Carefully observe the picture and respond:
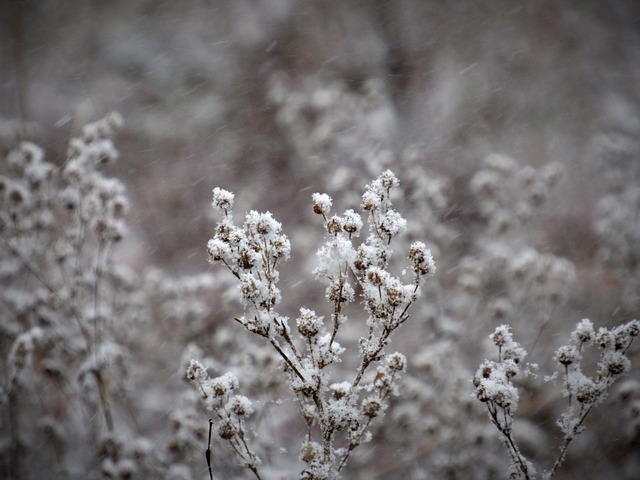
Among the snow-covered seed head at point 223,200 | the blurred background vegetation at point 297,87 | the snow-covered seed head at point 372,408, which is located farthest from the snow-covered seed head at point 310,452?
the blurred background vegetation at point 297,87

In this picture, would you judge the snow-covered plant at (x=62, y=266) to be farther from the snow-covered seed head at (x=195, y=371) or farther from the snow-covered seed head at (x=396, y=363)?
the snow-covered seed head at (x=396, y=363)

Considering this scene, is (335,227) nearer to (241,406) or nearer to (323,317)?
(323,317)

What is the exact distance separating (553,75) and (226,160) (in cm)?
581

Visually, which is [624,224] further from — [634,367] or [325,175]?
[325,175]

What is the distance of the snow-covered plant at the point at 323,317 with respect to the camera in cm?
121

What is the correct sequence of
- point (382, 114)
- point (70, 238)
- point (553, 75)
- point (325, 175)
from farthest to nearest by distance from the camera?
point (553, 75), point (382, 114), point (325, 175), point (70, 238)

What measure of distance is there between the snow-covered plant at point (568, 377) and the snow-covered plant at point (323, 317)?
26 cm

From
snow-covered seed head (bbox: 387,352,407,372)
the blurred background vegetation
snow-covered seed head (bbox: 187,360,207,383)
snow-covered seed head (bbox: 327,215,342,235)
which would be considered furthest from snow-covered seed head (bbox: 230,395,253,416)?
the blurred background vegetation

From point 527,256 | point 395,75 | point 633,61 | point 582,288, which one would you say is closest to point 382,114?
point 395,75

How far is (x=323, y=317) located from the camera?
1244 millimetres

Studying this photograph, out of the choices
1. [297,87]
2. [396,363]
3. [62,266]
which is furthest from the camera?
[297,87]

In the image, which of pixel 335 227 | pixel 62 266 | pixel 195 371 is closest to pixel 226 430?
pixel 195 371

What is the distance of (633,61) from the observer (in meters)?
7.99

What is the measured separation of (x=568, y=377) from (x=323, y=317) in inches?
27.2
